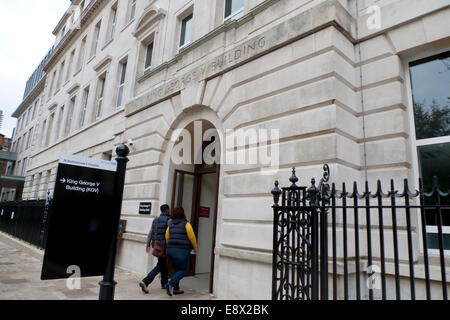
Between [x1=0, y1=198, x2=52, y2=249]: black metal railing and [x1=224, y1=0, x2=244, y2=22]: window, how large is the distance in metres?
11.2

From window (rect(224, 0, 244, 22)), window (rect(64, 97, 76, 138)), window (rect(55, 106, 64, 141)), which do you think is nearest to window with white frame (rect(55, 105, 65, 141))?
window (rect(55, 106, 64, 141))

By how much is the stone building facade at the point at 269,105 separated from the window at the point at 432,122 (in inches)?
0.8

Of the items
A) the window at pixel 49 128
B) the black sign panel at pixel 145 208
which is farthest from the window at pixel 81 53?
the black sign panel at pixel 145 208

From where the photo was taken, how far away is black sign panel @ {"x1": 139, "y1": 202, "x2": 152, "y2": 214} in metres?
9.31

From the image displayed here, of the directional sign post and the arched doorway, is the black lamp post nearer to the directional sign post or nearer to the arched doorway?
the directional sign post

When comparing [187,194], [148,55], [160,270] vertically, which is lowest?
[160,270]

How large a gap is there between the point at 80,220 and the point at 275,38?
5262 mm

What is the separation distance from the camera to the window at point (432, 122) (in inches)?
198

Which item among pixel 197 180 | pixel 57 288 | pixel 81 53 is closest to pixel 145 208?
pixel 197 180

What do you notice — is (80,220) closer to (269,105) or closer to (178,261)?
(178,261)

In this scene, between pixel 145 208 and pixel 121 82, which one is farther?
pixel 121 82

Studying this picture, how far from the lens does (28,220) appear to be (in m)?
16.0

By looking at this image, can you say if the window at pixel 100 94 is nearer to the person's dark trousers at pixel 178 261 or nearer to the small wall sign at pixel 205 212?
the small wall sign at pixel 205 212

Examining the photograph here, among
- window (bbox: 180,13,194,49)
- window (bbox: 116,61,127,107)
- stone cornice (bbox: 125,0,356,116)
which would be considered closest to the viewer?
stone cornice (bbox: 125,0,356,116)
